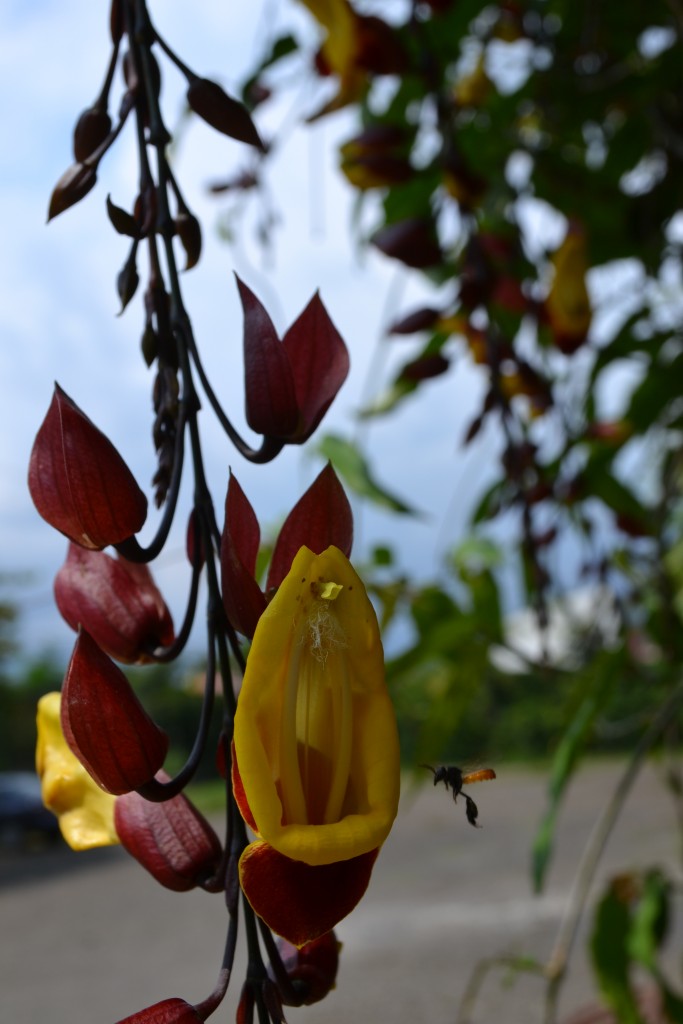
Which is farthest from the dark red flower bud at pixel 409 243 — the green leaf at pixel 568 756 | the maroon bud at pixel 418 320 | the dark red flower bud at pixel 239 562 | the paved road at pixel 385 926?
the paved road at pixel 385 926

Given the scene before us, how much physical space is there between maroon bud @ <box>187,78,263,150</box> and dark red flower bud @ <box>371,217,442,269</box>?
27 cm

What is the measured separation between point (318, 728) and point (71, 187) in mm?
129

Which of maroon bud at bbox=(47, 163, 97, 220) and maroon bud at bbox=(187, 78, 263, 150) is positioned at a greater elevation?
maroon bud at bbox=(187, 78, 263, 150)

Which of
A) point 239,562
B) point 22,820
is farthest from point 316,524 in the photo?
point 22,820

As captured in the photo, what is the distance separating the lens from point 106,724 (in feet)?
0.52

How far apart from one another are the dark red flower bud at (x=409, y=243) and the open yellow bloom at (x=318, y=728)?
1.14ft

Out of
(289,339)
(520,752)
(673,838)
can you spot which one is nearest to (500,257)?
(289,339)

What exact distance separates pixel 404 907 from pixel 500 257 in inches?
99.6

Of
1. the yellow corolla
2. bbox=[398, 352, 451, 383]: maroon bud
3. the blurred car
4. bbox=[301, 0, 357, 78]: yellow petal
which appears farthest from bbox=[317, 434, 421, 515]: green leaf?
the blurred car

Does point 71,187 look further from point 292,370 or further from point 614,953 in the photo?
point 614,953

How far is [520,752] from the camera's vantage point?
201 inches

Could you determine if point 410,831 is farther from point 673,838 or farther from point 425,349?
point 425,349

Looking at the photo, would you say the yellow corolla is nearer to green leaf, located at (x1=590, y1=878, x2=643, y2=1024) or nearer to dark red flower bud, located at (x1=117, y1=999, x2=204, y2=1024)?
dark red flower bud, located at (x1=117, y1=999, x2=204, y2=1024)

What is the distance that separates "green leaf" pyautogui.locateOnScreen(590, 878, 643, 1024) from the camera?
556 mm
